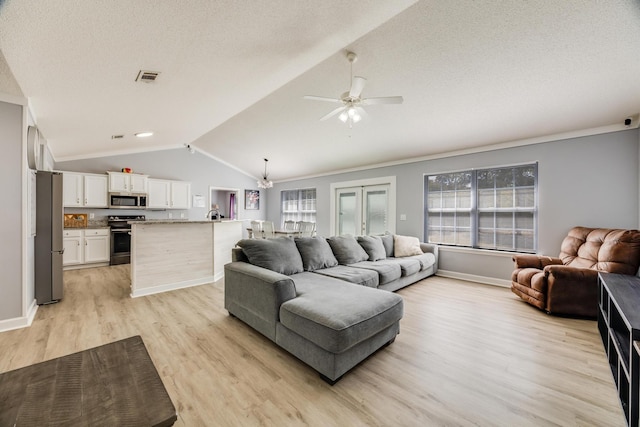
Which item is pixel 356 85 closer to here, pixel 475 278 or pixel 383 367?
pixel 383 367

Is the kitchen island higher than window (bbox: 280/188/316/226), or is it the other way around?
window (bbox: 280/188/316/226)

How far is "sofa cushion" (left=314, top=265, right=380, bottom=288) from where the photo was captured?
3042 millimetres

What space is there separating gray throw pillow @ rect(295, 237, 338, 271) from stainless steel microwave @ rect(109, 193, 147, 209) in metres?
5.01

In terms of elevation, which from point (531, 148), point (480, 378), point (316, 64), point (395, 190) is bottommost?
point (480, 378)

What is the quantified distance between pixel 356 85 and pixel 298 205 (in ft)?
19.8

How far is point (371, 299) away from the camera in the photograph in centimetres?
221

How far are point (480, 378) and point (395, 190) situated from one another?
13.9 feet

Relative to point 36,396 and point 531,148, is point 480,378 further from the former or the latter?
point 531,148

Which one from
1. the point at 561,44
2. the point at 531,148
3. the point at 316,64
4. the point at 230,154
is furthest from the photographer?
the point at 230,154

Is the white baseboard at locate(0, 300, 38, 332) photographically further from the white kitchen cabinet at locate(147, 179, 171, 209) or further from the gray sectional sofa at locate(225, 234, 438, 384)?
the white kitchen cabinet at locate(147, 179, 171, 209)

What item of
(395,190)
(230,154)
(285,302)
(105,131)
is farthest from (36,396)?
(230,154)

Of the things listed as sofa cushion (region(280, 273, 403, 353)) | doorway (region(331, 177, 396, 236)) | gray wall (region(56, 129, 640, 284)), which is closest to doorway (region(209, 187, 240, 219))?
gray wall (region(56, 129, 640, 284))

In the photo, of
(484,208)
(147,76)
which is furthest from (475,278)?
(147,76)

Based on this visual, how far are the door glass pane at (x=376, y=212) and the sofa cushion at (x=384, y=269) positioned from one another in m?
2.36
